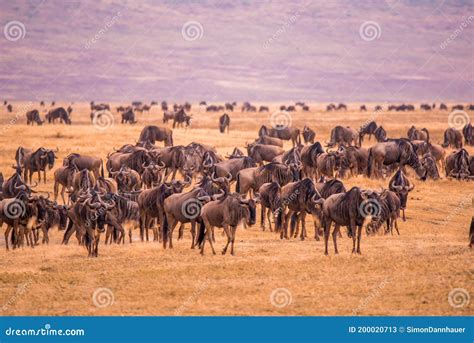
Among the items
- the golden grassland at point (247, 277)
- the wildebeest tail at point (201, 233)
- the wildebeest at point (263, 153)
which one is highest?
the wildebeest at point (263, 153)

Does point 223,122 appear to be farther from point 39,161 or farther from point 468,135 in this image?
point 39,161

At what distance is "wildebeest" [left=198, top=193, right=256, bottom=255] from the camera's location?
19.5 m

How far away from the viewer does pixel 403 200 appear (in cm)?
2555

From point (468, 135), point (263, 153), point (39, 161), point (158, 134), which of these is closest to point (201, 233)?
point (39, 161)

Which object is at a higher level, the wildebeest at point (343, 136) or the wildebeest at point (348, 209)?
the wildebeest at point (343, 136)

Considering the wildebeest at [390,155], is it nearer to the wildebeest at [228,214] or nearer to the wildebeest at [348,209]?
the wildebeest at [348,209]

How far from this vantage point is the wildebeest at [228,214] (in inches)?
766

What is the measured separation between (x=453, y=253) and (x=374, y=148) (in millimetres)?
14431

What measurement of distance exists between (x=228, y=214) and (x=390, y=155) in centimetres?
1533

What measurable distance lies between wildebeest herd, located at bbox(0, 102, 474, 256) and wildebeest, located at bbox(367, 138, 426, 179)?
0.04m

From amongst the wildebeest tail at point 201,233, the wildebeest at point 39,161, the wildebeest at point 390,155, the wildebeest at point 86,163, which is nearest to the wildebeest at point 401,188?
the wildebeest tail at point 201,233

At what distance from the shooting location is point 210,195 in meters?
21.9

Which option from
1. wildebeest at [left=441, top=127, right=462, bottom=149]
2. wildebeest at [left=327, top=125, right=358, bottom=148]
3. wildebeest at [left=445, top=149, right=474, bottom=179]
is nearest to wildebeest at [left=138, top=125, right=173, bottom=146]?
wildebeest at [left=327, top=125, right=358, bottom=148]

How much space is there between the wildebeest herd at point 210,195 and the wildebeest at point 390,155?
4 cm
